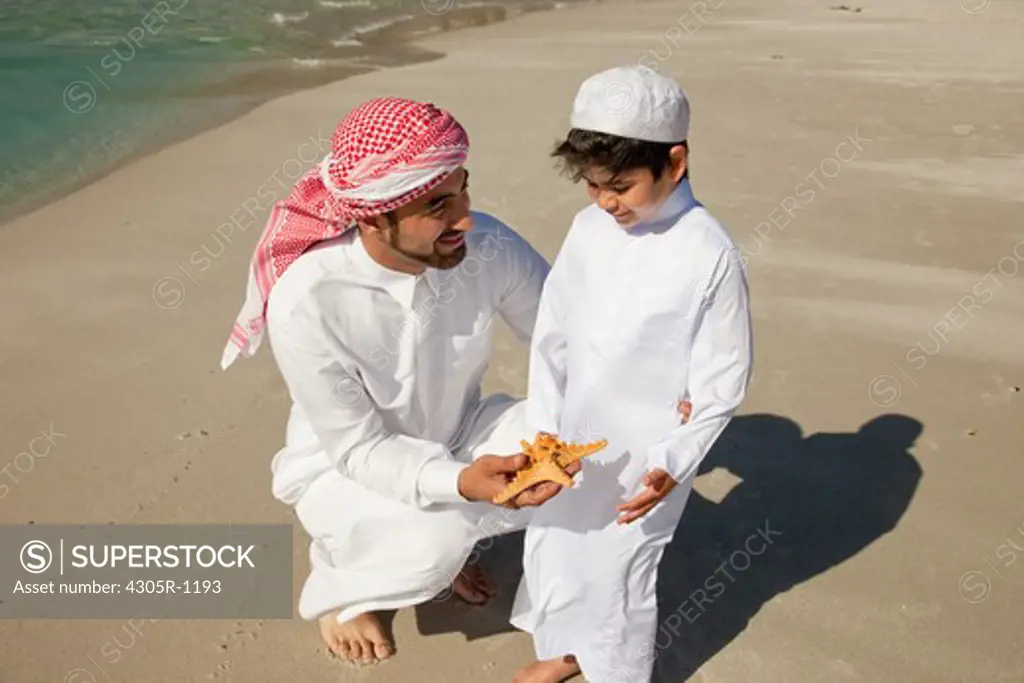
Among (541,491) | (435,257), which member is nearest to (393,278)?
(435,257)

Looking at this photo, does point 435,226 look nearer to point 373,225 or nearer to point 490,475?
Answer: point 373,225

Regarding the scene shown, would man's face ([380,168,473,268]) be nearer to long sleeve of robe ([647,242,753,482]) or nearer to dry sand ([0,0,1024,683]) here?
long sleeve of robe ([647,242,753,482])

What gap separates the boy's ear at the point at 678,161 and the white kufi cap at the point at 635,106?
0.09ft

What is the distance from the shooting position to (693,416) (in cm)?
228

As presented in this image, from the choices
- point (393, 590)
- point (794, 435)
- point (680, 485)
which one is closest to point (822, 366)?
point (794, 435)

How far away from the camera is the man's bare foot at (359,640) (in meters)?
2.89

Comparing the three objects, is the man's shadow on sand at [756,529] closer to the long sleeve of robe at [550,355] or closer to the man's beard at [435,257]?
the long sleeve of robe at [550,355]

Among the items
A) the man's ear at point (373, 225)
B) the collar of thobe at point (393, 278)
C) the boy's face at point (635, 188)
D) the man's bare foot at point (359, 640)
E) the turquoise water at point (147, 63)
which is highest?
the boy's face at point (635, 188)

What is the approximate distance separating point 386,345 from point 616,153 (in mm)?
832

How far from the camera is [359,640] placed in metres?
2.90

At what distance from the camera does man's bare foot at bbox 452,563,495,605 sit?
3084mm

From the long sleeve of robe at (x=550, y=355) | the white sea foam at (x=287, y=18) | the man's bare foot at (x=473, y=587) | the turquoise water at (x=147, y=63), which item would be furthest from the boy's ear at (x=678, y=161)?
the white sea foam at (x=287, y=18)

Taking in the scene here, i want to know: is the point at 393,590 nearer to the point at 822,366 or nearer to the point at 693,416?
the point at 693,416

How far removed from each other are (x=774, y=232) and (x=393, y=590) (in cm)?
360
